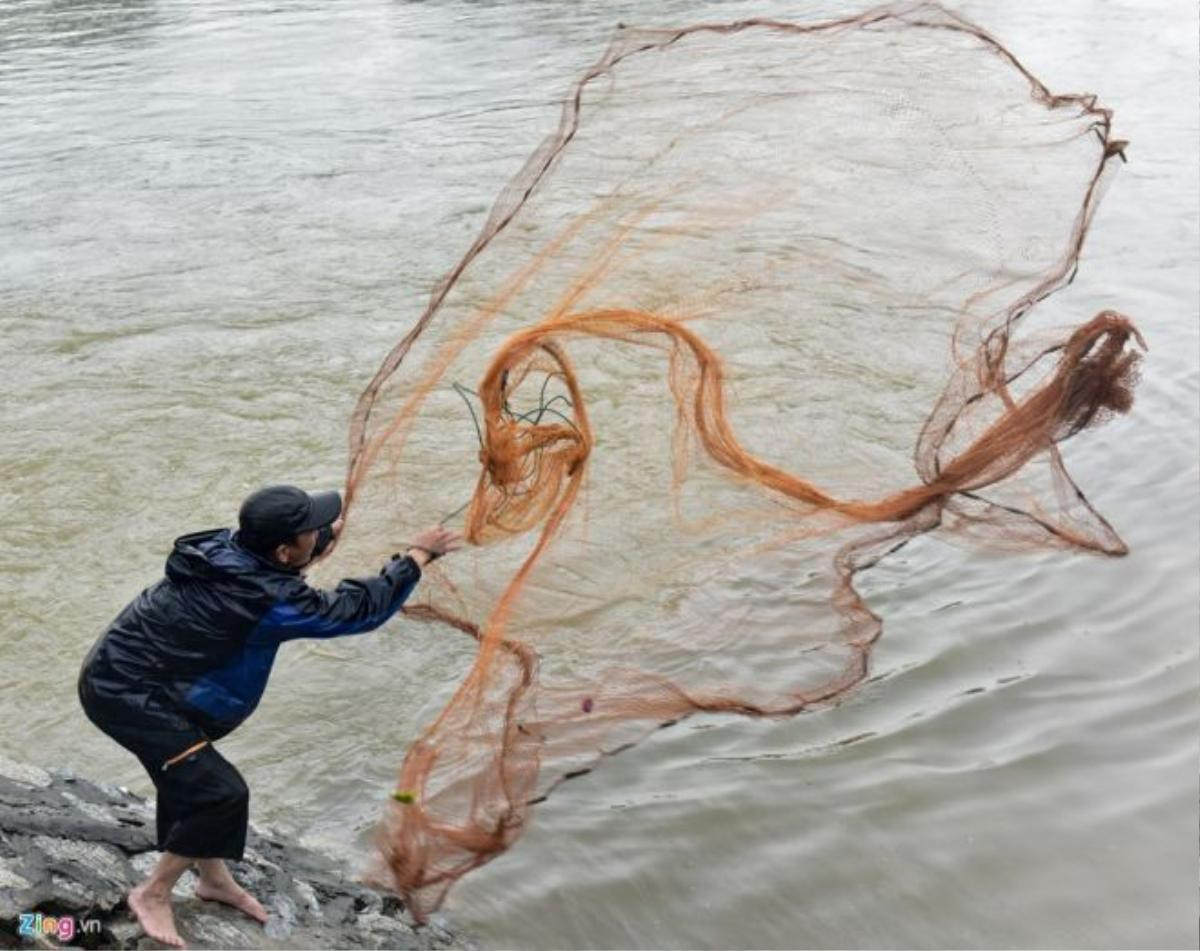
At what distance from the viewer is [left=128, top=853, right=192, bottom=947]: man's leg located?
4.26 metres

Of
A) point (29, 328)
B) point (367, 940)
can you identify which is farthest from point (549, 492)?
point (29, 328)

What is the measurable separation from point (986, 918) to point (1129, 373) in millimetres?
2537

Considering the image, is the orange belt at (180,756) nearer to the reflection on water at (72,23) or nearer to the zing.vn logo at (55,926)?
the zing.vn logo at (55,926)

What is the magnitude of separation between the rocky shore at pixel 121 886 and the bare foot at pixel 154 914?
0.05 meters

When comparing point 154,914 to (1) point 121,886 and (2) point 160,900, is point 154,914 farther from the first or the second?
(1) point 121,886

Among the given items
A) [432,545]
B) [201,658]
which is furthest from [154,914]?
[432,545]

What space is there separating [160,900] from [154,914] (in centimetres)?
6

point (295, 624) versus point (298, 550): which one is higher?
point (298, 550)

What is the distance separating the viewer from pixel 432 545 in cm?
470

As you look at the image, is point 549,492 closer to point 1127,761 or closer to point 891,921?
point 891,921

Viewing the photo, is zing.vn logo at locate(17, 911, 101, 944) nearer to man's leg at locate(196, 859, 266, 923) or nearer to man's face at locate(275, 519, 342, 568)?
man's leg at locate(196, 859, 266, 923)

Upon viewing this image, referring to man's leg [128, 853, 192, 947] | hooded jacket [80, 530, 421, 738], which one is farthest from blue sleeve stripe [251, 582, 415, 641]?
man's leg [128, 853, 192, 947]

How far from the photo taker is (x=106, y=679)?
171 inches

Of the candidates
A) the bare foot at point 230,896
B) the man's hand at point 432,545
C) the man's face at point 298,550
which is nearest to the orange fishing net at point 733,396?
the bare foot at point 230,896
